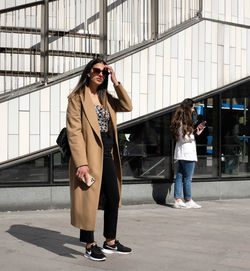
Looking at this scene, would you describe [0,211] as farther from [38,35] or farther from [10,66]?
[38,35]

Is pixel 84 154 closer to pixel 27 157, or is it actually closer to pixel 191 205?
pixel 27 157

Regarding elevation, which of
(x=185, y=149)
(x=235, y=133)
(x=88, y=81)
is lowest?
(x=185, y=149)

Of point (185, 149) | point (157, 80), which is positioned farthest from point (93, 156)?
point (157, 80)

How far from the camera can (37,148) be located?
8.05m

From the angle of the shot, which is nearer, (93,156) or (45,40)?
(93,156)

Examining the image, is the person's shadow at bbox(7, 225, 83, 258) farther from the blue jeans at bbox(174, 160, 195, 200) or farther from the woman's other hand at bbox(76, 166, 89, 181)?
the blue jeans at bbox(174, 160, 195, 200)

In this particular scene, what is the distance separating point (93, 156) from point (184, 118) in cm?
398

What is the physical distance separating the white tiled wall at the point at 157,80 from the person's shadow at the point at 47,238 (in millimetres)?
1675

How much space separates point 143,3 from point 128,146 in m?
2.42

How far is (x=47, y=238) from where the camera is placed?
19.6 ft

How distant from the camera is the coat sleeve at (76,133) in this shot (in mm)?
4871

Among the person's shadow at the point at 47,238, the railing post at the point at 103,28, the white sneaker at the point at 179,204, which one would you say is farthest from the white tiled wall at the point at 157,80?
the person's shadow at the point at 47,238

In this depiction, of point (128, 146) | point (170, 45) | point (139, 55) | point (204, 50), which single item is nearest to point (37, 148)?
point (128, 146)

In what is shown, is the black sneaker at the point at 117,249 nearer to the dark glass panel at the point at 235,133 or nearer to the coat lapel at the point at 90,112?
the coat lapel at the point at 90,112
